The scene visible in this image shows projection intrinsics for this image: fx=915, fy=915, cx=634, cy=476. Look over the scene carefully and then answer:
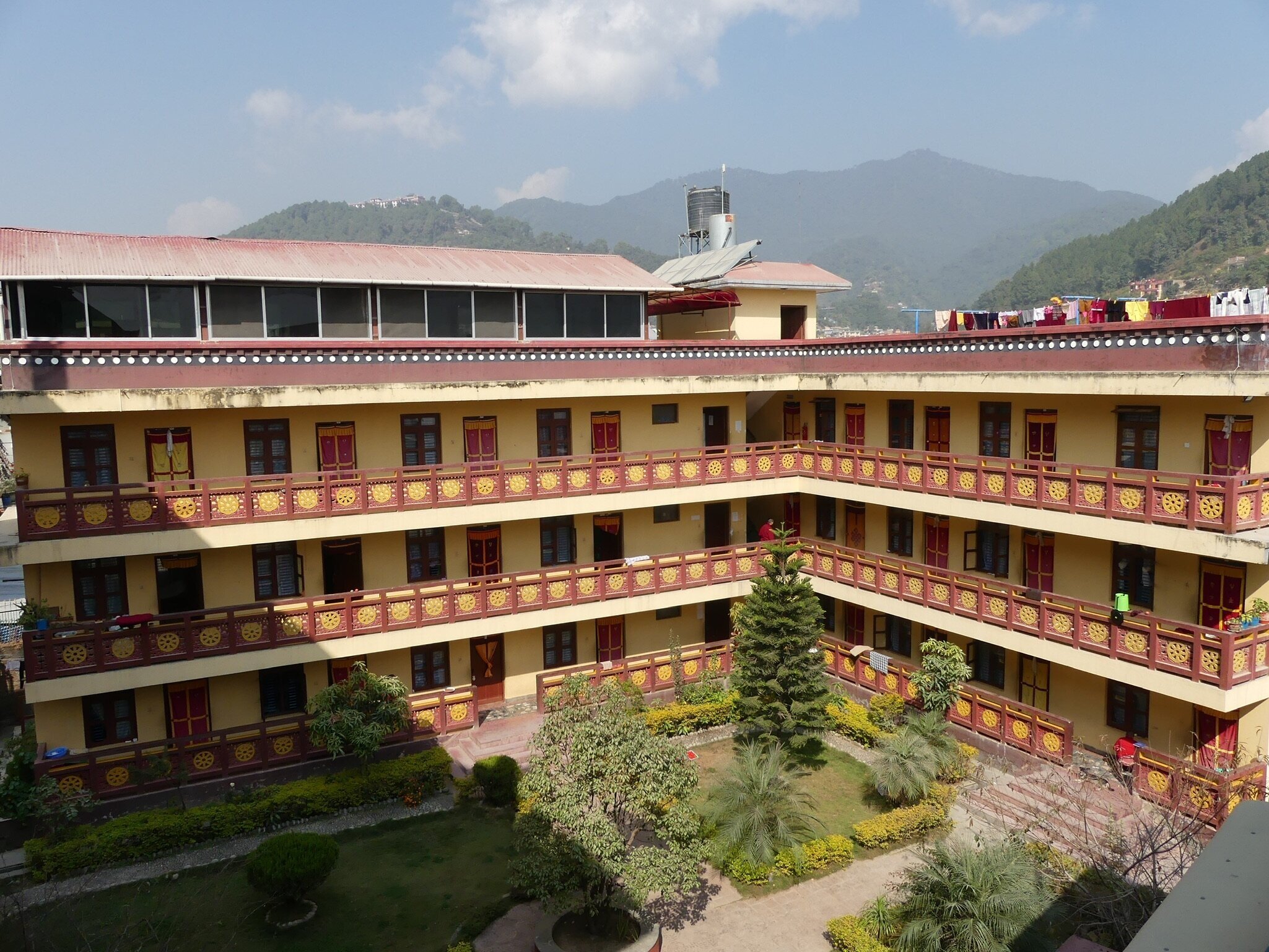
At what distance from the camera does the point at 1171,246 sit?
229ft

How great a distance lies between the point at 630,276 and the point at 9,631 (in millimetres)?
24244

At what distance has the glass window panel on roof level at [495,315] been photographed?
868 inches

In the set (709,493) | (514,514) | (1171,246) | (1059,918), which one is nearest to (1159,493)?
(1059,918)

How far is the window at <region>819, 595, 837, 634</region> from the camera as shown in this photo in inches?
974

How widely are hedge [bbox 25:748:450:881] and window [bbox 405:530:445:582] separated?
4.51 meters

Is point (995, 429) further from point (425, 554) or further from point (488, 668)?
point (425, 554)

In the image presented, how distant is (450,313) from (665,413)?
6.18 metres

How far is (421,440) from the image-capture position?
69.8 feet

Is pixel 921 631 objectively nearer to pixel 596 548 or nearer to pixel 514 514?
pixel 596 548

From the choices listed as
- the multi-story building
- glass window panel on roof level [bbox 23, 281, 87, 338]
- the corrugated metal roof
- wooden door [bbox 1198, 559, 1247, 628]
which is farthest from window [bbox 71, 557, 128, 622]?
wooden door [bbox 1198, 559, 1247, 628]

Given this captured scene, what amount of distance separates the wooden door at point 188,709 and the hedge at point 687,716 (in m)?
9.33

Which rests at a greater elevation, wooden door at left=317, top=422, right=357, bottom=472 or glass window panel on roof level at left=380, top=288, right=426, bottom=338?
glass window panel on roof level at left=380, top=288, right=426, bottom=338

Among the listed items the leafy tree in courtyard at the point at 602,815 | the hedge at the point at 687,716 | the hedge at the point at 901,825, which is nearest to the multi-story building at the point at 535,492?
the hedge at the point at 687,716

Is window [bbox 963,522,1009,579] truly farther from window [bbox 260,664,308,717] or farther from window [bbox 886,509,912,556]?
window [bbox 260,664,308,717]
